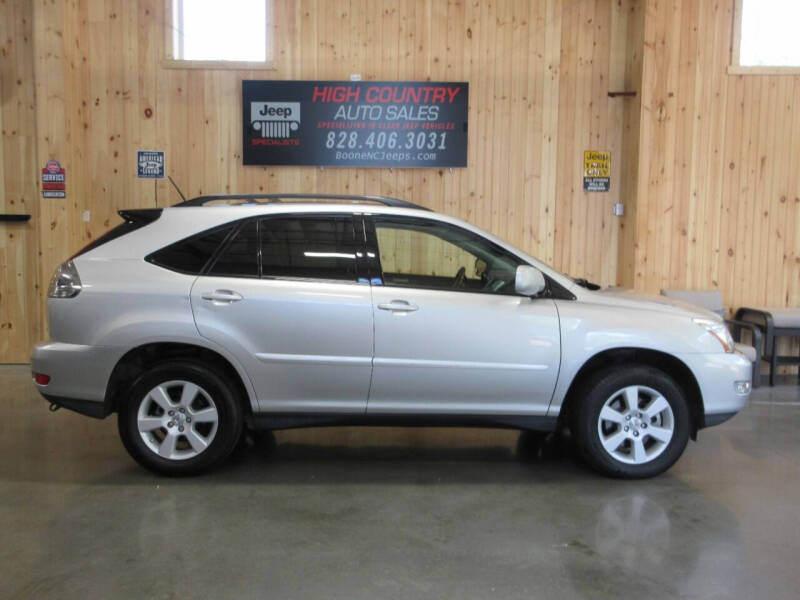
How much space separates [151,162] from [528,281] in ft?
16.3

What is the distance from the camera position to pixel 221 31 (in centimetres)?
713

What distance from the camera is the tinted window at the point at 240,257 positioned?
3883 mm

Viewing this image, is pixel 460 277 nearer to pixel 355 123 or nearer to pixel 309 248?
pixel 309 248

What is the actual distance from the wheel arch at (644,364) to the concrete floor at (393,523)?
41 cm

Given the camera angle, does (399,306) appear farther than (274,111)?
No

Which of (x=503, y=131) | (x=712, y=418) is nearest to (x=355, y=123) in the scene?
(x=503, y=131)

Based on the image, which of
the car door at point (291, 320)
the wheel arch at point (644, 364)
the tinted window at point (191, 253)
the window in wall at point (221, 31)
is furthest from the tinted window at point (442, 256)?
the window in wall at point (221, 31)

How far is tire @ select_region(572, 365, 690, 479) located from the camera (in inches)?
154

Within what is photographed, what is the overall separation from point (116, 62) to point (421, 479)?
18.7 feet

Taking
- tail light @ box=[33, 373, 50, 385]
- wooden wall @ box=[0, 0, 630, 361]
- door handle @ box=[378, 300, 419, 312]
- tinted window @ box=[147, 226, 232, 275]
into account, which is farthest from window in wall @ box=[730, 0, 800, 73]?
tail light @ box=[33, 373, 50, 385]

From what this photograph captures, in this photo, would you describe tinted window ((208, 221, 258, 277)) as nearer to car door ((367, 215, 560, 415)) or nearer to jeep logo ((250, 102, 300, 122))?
car door ((367, 215, 560, 415))

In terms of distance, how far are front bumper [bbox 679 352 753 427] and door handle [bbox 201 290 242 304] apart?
2.63 m

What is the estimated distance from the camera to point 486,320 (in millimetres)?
3852

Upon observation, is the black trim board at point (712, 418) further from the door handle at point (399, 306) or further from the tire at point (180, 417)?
the tire at point (180, 417)
